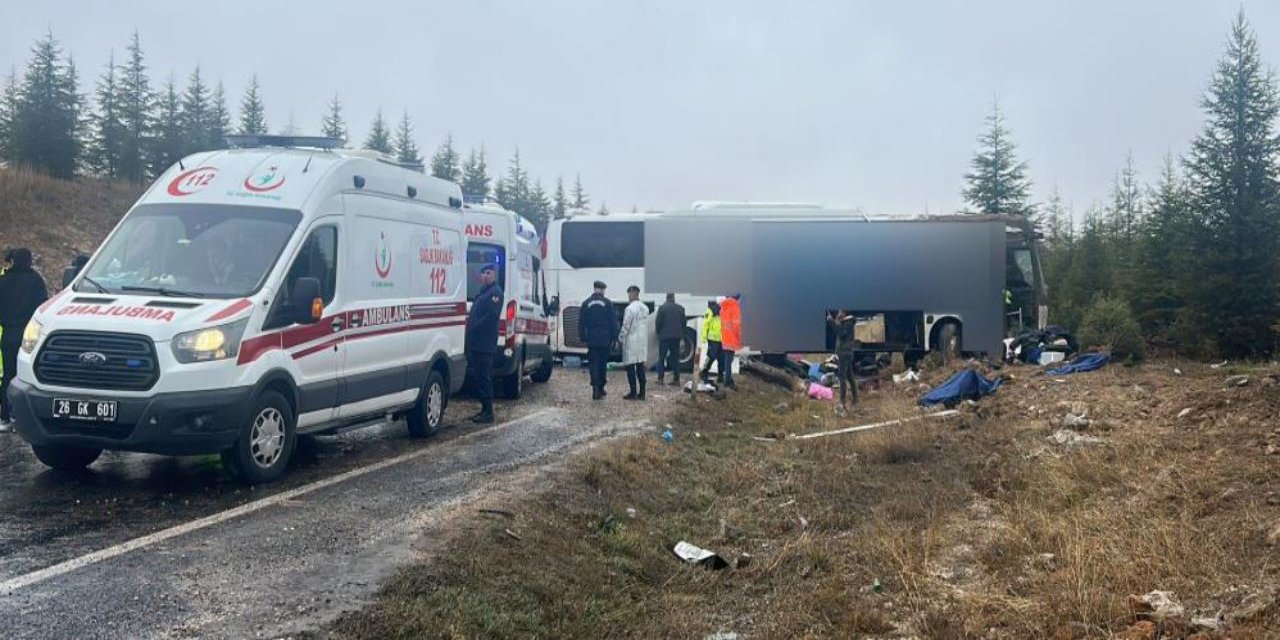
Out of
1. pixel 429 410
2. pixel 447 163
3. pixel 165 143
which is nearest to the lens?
pixel 429 410

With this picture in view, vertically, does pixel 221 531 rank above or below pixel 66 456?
→ below

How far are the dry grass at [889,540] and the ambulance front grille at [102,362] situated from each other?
2716 mm

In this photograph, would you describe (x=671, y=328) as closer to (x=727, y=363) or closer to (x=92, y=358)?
(x=727, y=363)

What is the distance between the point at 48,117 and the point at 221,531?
43071mm

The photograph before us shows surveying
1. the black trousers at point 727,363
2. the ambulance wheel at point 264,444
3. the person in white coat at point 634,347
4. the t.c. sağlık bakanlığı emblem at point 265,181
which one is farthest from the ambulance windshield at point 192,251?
the black trousers at point 727,363

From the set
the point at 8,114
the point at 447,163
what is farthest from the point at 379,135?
the point at 8,114

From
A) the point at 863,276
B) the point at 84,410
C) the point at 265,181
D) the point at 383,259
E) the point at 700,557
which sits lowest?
the point at 700,557

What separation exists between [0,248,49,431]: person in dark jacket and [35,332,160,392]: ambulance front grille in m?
3.16

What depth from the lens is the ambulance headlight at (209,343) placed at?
7.34 m

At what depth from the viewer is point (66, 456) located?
804 cm

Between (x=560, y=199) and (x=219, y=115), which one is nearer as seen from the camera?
(x=219, y=115)

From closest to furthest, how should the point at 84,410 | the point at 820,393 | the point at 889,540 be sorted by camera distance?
the point at 84,410 → the point at 889,540 → the point at 820,393

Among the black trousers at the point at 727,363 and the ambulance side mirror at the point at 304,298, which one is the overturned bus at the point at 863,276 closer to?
the black trousers at the point at 727,363

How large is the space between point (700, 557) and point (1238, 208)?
87.9 ft
